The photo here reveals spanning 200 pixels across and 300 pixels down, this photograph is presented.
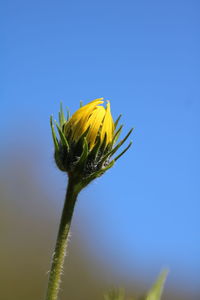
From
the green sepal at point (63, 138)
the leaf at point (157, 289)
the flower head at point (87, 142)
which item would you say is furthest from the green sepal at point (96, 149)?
the leaf at point (157, 289)

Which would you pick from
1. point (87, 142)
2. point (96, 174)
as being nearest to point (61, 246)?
point (96, 174)

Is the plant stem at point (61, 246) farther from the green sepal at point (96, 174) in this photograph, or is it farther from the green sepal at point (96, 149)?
the green sepal at point (96, 149)

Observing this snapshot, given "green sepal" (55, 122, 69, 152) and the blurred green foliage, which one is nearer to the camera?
the blurred green foliage

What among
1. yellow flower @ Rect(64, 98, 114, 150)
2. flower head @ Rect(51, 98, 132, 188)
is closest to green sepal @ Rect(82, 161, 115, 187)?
flower head @ Rect(51, 98, 132, 188)

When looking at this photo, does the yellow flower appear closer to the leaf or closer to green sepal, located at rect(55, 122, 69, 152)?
green sepal, located at rect(55, 122, 69, 152)

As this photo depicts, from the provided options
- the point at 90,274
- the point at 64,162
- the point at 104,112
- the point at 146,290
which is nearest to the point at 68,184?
the point at 64,162

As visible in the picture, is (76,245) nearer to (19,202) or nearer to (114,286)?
(19,202)

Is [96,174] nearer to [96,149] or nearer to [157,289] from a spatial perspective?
[96,149]
